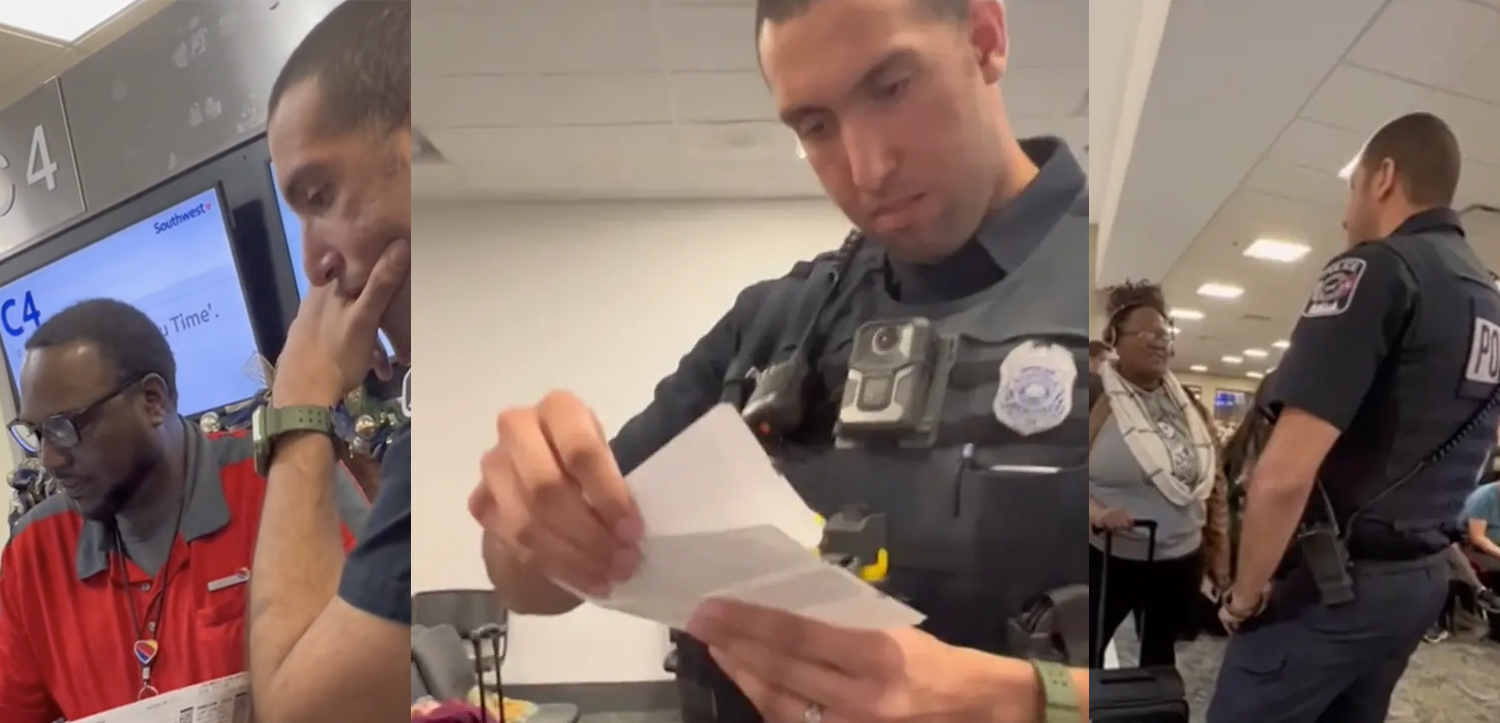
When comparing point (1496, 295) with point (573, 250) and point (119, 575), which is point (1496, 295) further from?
point (119, 575)

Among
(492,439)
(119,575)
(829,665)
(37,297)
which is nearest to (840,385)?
(829,665)

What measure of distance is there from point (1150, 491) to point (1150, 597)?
12 centimetres

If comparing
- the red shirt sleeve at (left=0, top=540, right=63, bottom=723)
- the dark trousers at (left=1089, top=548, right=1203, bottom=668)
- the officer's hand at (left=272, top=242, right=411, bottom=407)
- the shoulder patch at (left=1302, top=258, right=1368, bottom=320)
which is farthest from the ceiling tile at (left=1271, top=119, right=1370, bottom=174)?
the red shirt sleeve at (left=0, top=540, right=63, bottom=723)

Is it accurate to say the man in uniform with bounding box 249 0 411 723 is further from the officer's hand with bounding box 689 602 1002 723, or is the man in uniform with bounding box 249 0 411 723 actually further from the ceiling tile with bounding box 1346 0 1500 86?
the ceiling tile with bounding box 1346 0 1500 86

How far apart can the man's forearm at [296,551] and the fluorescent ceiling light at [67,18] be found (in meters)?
0.80

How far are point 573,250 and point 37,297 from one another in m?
1.01

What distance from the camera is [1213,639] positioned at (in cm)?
112

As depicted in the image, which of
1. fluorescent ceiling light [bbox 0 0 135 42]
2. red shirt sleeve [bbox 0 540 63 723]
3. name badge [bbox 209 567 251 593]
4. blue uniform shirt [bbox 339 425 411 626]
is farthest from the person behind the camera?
fluorescent ceiling light [bbox 0 0 135 42]

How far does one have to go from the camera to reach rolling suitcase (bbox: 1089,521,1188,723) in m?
1.09

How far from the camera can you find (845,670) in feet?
3.40

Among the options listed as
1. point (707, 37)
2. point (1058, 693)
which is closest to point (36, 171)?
point (707, 37)

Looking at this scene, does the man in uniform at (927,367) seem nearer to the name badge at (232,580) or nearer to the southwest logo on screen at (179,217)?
the name badge at (232,580)

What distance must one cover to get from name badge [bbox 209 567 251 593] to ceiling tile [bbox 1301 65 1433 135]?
141 cm

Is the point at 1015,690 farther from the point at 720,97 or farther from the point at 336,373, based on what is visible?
the point at 336,373
